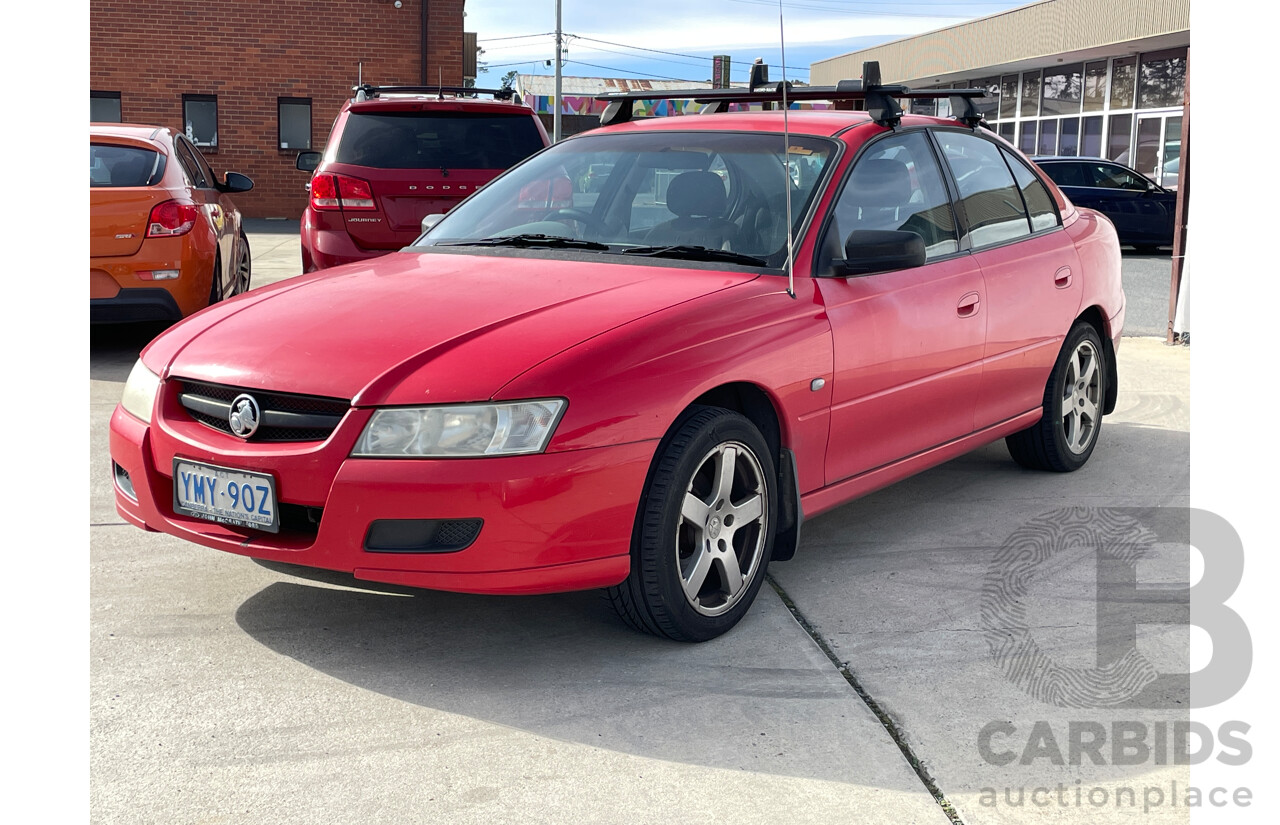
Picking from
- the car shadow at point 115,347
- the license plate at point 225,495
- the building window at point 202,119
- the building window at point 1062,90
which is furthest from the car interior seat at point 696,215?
the building window at point 1062,90

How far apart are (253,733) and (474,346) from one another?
1135 mm

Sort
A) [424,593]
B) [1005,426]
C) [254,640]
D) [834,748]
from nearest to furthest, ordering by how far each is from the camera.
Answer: [834,748] → [254,640] → [424,593] → [1005,426]

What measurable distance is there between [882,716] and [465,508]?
47.0 inches

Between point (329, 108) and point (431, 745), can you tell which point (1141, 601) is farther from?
point (329, 108)

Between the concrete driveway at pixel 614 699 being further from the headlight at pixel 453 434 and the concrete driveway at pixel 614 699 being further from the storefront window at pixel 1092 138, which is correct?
the storefront window at pixel 1092 138

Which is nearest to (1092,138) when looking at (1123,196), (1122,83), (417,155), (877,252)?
(1122,83)

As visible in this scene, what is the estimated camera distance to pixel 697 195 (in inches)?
178

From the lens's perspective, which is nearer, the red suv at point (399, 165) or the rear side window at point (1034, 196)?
the rear side window at point (1034, 196)

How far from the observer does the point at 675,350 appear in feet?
11.8

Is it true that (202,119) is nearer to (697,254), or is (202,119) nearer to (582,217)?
(582,217)

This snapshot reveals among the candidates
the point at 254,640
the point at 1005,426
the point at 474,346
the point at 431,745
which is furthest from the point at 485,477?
the point at 1005,426

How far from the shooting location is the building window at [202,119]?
1041 inches

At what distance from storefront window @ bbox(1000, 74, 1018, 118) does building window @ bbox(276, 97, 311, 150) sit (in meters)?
18.9

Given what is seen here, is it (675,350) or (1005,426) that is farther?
(1005,426)
